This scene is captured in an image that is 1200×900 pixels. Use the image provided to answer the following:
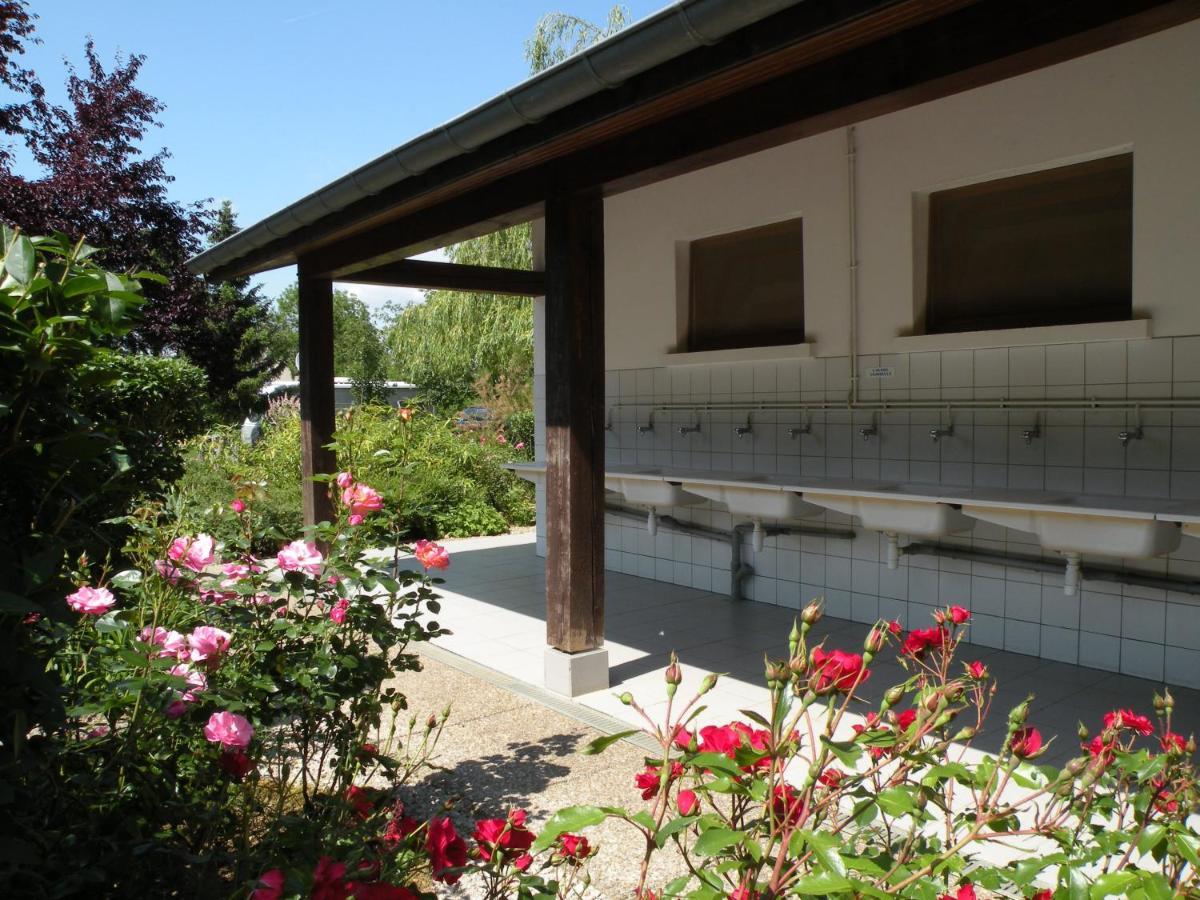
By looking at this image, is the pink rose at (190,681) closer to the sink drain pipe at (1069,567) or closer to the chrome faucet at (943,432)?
the sink drain pipe at (1069,567)

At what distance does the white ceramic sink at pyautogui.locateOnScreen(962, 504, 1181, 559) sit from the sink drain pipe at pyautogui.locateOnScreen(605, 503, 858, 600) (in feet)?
5.40

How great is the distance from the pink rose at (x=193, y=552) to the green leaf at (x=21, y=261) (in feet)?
2.93

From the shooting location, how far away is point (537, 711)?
418cm

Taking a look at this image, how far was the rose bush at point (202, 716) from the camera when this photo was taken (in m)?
1.61

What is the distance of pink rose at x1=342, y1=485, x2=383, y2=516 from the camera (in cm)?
240

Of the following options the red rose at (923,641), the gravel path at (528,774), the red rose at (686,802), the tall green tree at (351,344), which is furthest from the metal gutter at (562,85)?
the tall green tree at (351,344)

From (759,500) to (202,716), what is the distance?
12.8 feet

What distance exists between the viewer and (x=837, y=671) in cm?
116

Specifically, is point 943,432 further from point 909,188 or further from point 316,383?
point 316,383

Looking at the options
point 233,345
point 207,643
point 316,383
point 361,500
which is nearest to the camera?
point 207,643

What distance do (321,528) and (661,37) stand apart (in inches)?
69.4

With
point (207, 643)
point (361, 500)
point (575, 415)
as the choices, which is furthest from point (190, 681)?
point (575, 415)

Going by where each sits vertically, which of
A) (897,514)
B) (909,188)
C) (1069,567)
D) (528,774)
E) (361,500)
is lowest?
(528,774)

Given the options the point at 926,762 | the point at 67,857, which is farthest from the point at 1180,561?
the point at 67,857
